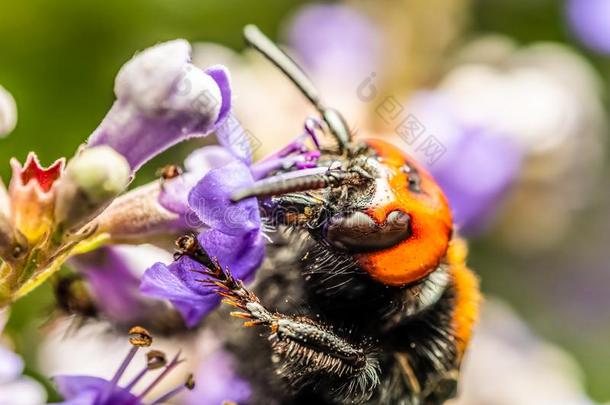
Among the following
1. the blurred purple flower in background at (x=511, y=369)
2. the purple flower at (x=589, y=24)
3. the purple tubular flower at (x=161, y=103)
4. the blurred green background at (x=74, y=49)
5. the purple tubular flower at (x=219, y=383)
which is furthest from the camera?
the purple flower at (x=589, y=24)

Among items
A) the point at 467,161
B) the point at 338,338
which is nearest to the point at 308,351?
the point at 338,338

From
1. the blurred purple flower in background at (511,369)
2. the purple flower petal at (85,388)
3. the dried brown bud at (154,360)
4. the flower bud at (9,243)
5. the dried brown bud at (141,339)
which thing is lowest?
the blurred purple flower in background at (511,369)

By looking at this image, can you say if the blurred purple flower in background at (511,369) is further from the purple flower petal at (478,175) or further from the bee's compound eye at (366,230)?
the bee's compound eye at (366,230)

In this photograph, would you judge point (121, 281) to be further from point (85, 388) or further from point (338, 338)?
point (338, 338)

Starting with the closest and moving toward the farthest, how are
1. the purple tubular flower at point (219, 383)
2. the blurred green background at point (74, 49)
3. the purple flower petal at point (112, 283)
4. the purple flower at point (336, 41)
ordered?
the purple flower petal at point (112, 283)
the purple tubular flower at point (219, 383)
the blurred green background at point (74, 49)
the purple flower at point (336, 41)

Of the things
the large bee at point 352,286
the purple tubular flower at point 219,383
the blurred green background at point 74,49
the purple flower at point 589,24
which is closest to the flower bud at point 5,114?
the large bee at point 352,286

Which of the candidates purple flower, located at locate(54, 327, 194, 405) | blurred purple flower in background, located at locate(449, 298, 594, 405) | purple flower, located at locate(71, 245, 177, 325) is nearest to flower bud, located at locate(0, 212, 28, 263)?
purple flower, located at locate(54, 327, 194, 405)
